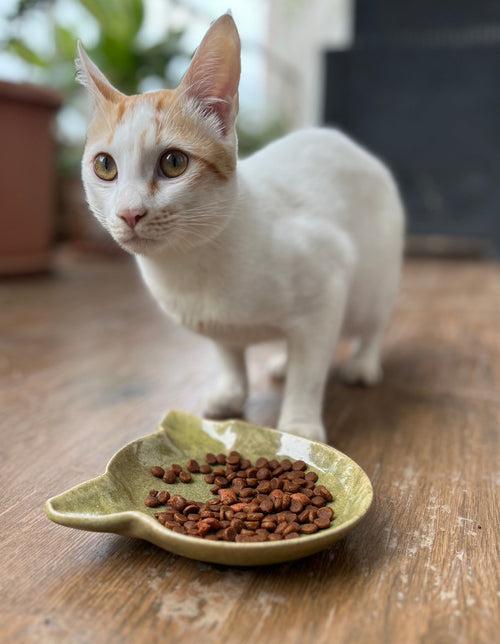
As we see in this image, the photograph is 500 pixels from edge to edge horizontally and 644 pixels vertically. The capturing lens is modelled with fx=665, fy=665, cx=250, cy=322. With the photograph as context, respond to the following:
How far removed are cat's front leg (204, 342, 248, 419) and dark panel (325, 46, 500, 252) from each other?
3.40 metres

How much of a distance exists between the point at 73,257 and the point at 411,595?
3.33m

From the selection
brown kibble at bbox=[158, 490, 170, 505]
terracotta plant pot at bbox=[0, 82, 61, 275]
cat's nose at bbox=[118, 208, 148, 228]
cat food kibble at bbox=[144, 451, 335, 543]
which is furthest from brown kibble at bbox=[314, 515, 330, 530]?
terracotta plant pot at bbox=[0, 82, 61, 275]

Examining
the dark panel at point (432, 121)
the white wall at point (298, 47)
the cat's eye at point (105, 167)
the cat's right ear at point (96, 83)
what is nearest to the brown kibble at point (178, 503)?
the cat's eye at point (105, 167)

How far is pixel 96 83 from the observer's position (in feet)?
3.36

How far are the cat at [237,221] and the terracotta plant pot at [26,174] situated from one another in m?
1.66

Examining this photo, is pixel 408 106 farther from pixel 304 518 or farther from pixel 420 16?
pixel 304 518

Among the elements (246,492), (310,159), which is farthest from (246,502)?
(310,159)

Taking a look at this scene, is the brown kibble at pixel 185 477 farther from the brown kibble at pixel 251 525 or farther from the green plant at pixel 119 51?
the green plant at pixel 119 51

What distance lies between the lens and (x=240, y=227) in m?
1.13

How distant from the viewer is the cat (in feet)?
3.15

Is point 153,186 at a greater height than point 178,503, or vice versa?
point 153,186

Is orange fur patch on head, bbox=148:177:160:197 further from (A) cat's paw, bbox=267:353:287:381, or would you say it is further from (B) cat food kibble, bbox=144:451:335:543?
(A) cat's paw, bbox=267:353:287:381

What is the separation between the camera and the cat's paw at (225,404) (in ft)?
4.49

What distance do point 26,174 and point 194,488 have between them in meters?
2.23
